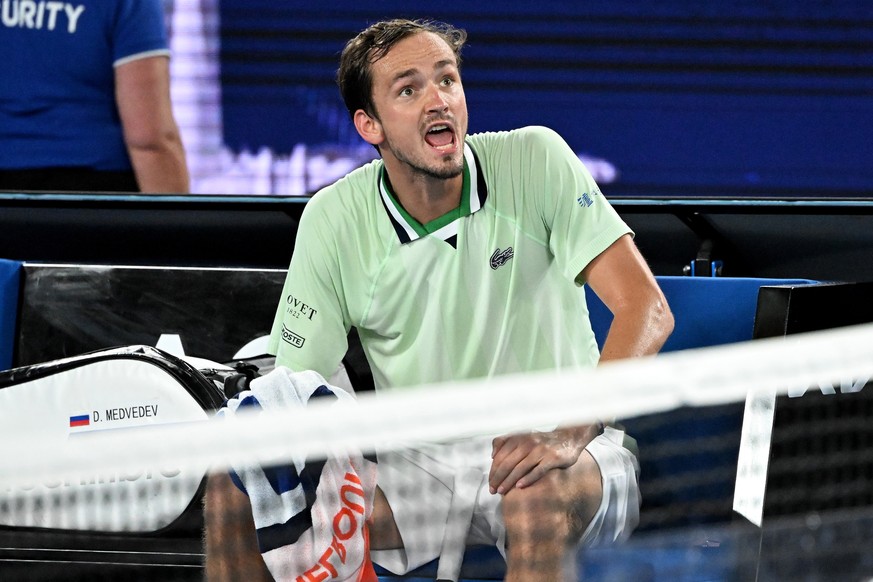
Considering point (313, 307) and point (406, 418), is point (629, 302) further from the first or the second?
point (406, 418)

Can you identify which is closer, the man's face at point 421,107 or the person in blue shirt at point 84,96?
the man's face at point 421,107

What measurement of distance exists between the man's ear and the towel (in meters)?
0.63

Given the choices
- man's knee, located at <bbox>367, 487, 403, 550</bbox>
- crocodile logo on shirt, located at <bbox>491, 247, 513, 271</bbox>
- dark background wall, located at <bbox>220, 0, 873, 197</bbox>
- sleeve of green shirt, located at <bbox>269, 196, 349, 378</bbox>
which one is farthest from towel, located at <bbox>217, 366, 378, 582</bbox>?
dark background wall, located at <bbox>220, 0, 873, 197</bbox>

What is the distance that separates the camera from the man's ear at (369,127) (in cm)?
238

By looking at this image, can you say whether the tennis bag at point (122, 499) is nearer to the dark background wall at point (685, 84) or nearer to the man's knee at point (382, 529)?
the man's knee at point (382, 529)

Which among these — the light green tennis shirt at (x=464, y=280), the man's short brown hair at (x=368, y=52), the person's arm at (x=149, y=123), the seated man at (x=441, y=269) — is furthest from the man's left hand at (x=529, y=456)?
the person's arm at (x=149, y=123)

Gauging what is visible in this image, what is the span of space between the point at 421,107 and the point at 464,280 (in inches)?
13.2

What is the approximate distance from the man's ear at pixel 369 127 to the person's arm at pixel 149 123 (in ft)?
2.92

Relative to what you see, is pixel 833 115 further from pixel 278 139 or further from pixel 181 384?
pixel 181 384

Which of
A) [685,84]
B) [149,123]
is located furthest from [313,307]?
[685,84]

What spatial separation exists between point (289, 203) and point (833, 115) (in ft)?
6.13

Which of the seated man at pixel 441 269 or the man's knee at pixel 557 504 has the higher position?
the seated man at pixel 441 269

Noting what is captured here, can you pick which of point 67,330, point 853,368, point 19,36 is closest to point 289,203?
point 67,330

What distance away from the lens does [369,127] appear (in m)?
2.40
